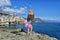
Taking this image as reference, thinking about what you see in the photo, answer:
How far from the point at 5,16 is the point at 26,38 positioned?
3717 inches

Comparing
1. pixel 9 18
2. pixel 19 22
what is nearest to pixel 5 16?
pixel 9 18

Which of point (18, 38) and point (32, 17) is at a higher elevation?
point (32, 17)

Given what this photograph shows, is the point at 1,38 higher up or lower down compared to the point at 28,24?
lower down

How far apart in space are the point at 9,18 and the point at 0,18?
623 cm

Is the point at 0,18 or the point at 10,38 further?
the point at 0,18

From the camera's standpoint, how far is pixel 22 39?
13266mm

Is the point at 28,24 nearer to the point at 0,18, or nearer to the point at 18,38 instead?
the point at 18,38

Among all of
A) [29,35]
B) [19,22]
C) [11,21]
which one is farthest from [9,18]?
→ [29,35]

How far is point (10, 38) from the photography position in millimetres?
13195

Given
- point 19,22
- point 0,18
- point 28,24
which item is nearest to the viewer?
point 28,24

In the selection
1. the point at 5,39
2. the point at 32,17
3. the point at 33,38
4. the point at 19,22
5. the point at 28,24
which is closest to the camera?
the point at 32,17

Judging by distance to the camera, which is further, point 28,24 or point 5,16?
point 5,16

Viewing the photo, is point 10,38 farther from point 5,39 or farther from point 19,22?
point 19,22

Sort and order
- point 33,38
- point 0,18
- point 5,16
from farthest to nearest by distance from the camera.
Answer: point 5,16
point 0,18
point 33,38
